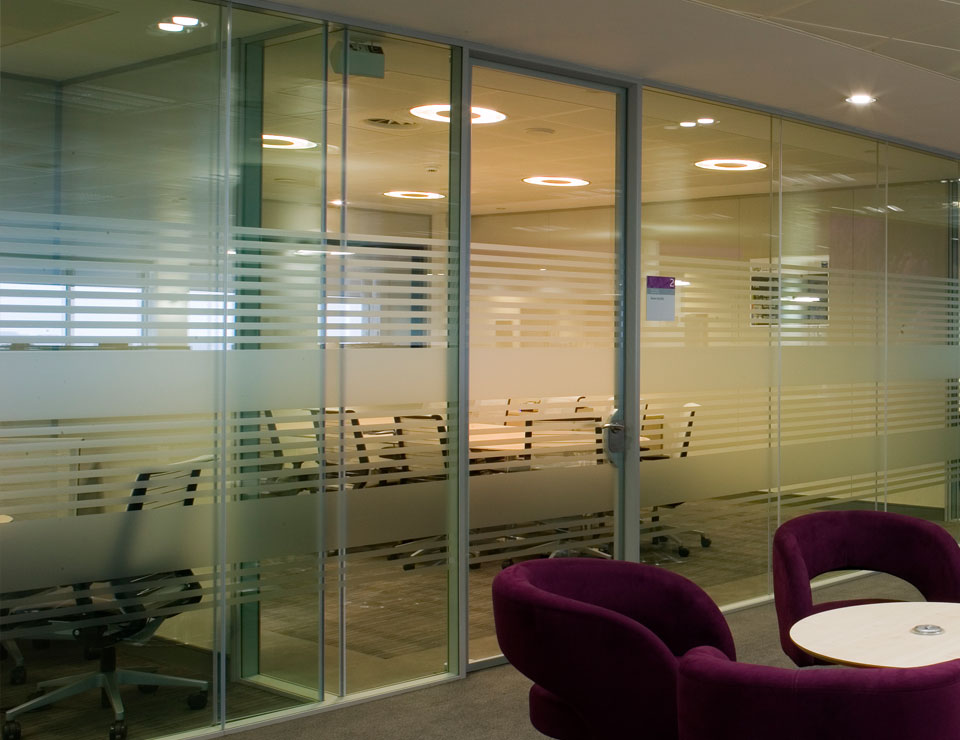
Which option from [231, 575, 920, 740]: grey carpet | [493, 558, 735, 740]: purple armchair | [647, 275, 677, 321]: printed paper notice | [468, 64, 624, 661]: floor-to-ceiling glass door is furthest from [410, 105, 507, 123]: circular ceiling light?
[231, 575, 920, 740]: grey carpet

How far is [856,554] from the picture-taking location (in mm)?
4422

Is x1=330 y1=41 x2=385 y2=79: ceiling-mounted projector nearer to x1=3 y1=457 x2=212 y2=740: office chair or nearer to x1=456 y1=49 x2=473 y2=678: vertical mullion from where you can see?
Result: x1=456 y1=49 x2=473 y2=678: vertical mullion

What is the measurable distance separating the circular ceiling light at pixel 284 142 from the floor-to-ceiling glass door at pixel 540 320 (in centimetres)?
84

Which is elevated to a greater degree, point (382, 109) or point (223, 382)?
point (382, 109)

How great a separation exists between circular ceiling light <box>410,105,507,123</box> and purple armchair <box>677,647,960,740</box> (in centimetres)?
295

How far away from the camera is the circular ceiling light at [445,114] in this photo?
4613mm

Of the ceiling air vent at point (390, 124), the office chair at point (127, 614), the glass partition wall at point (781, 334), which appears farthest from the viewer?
the glass partition wall at point (781, 334)

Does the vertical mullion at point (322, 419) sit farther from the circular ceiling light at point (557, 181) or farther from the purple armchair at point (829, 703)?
the purple armchair at point (829, 703)

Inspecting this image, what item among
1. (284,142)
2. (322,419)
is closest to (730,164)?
(284,142)

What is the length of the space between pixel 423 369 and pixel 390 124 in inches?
40.7

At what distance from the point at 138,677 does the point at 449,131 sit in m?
2.54

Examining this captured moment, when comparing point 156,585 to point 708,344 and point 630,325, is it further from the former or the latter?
point 708,344

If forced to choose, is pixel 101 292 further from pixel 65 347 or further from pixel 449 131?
pixel 449 131

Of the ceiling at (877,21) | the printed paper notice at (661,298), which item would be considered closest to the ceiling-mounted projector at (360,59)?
the ceiling at (877,21)
